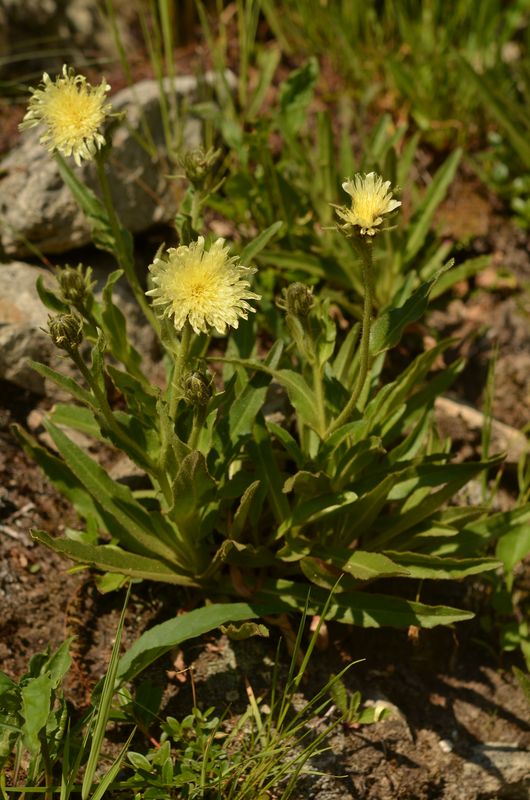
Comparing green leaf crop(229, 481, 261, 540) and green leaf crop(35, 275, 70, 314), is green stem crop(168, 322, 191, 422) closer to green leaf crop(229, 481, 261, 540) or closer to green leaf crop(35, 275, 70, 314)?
green leaf crop(229, 481, 261, 540)

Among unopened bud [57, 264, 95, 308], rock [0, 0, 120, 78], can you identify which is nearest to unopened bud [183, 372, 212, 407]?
unopened bud [57, 264, 95, 308]

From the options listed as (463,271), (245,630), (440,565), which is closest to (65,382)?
(245,630)

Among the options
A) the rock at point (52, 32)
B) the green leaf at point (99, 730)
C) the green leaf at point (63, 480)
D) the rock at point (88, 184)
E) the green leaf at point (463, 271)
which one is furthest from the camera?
the rock at point (52, 32)

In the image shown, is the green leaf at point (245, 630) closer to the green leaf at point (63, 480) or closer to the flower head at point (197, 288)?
the green leaf at point (63, 480)

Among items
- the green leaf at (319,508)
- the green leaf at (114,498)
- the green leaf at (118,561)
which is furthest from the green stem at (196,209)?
the green leaf at (118,561)

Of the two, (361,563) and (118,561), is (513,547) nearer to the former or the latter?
(361,563)

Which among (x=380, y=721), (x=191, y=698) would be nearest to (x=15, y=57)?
(x=191, y=698)

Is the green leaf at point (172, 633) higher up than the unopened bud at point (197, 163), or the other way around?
the unopened bud at point (197, 163)
